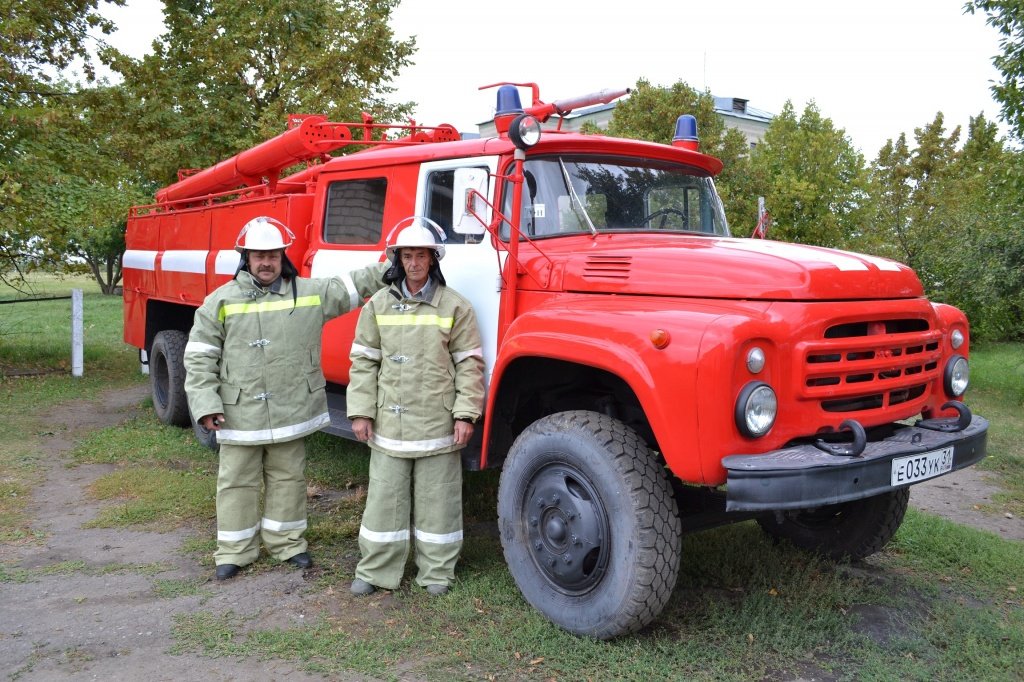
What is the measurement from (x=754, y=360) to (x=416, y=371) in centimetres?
172

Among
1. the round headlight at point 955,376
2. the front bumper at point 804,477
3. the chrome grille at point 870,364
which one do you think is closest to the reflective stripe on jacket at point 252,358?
the front bumper at point 804,477

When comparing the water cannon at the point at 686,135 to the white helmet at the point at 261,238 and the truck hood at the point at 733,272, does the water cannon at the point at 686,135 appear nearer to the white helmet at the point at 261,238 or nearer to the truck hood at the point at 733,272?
the truck hood at the point at 733,272

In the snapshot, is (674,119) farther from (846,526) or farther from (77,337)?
(846,526)

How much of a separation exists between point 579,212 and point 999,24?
778 cm

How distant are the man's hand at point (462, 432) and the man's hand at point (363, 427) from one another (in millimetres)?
459

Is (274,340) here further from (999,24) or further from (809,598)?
(999,24)

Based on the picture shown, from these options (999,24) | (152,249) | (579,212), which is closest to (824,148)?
(999,24)

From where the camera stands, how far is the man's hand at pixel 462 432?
428 centimetres

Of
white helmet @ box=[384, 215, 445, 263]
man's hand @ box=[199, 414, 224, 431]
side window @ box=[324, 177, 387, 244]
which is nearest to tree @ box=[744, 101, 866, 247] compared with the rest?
side window @ box=[324, 177, 387, 244]

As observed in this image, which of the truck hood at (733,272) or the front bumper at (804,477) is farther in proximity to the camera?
the truck hood at (733,272)

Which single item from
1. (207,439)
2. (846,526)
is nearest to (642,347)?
(846,526)

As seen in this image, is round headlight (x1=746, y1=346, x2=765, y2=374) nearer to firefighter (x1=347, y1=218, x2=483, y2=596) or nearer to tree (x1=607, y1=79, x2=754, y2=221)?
firefighter (x1=347, y1=218, x2=483, y2=596)

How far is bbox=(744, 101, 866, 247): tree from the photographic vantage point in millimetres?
18250

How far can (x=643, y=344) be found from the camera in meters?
3.45
